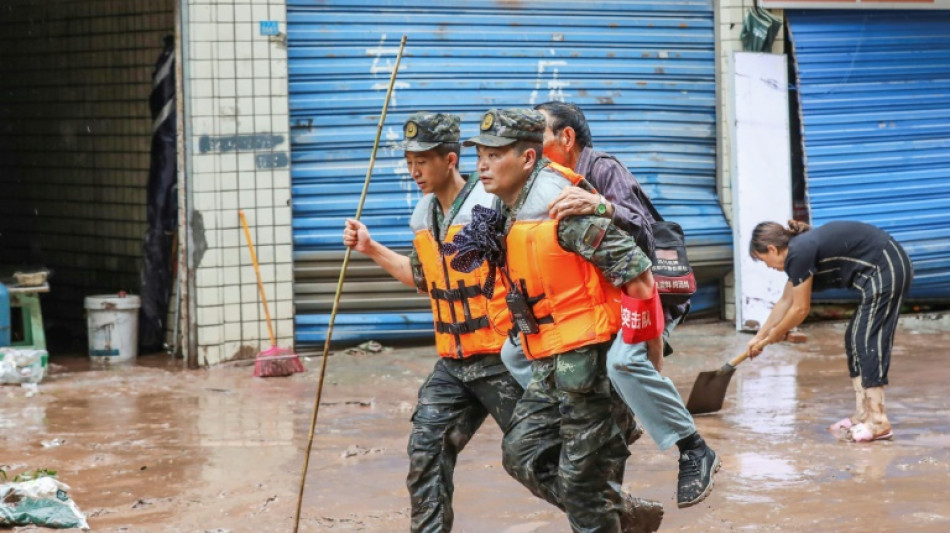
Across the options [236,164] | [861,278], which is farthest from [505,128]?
[236,164]

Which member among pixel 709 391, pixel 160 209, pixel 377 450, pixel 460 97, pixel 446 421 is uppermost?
pixel 460 97

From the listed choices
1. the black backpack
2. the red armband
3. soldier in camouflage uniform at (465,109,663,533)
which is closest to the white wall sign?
the black backpack

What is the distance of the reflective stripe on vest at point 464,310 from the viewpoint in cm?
533

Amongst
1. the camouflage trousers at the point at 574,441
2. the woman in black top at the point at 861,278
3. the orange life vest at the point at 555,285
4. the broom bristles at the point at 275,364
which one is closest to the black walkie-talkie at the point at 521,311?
the orange life vest at the point at 555,285

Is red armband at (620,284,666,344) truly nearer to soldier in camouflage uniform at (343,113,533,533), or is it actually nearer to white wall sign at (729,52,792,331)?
soldier in camouflage uniform at (343,113,533,533)

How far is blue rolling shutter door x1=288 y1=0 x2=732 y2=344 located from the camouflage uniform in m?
5.05

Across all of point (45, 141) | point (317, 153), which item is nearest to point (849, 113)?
point (317, 153)

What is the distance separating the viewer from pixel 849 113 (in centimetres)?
1172

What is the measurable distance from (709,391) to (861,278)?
119 centimetres

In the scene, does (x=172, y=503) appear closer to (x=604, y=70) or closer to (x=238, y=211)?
(x=238, y=211)

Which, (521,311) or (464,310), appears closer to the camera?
(521,311)

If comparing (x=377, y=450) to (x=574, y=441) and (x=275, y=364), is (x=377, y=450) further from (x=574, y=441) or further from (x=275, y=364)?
(x=574, y=441)

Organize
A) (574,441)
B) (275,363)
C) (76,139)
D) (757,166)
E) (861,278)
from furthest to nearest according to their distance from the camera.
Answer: (76,139) < (757,166) < (275,363) < (861,278) < (574,441)

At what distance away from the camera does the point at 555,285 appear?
15.8 feet
